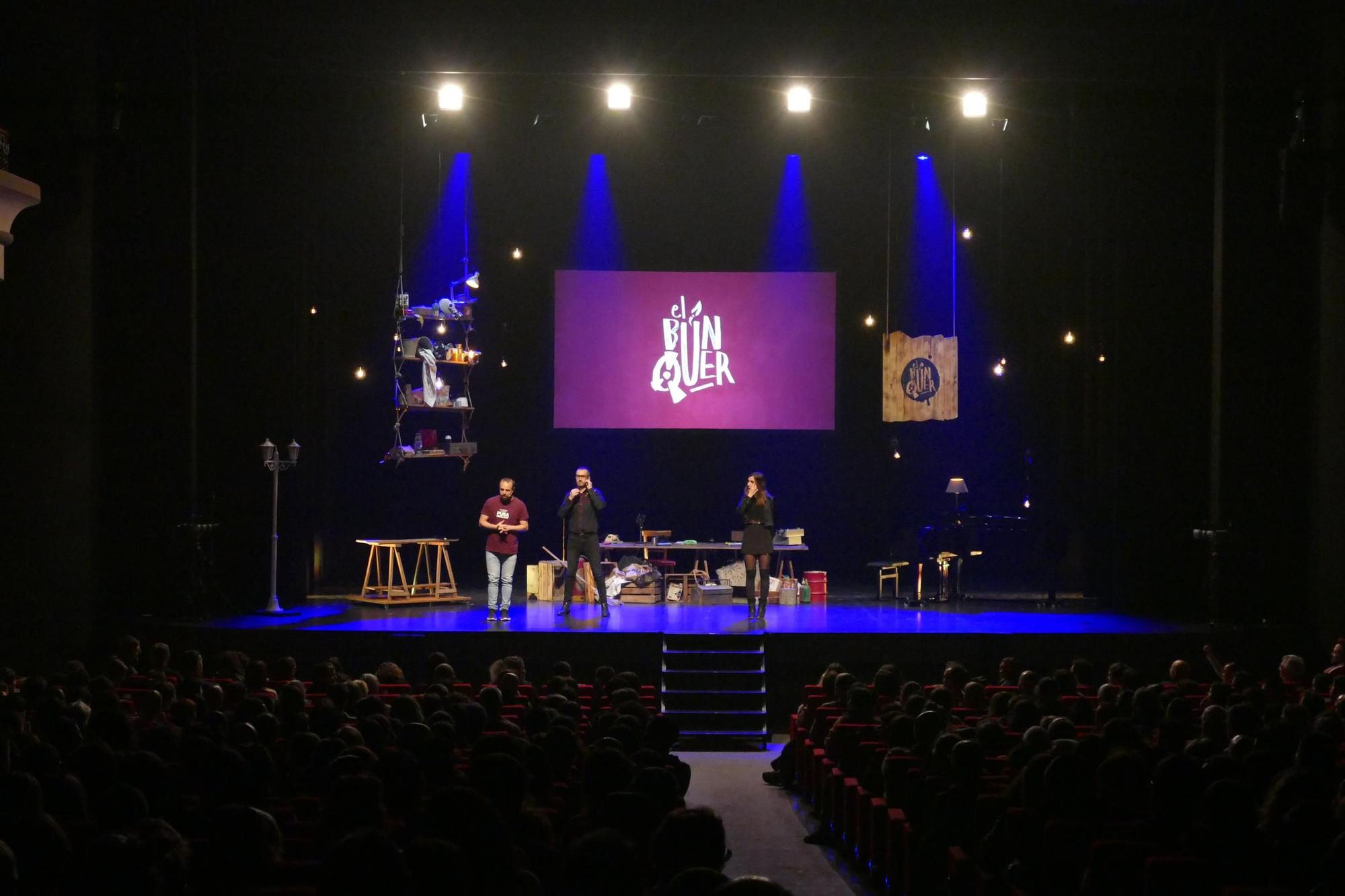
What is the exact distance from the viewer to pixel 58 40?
11500mm

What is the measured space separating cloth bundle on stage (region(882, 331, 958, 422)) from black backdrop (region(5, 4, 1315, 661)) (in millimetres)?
307

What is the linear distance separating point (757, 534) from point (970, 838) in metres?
6.95

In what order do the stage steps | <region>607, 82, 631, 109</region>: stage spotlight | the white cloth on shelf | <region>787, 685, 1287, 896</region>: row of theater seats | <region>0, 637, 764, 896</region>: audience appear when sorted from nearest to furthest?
<region>0, 637, 764, 896</region>: audience
<region>787, 685, 1287, 896</region>: row of theater seats
the stage steps
<region>607, 82, 631, 109</region>: stage spotlight
the white cloth on shelf

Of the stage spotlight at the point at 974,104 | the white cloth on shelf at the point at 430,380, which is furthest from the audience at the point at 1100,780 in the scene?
the white cloth on shelf at the point at 430,380

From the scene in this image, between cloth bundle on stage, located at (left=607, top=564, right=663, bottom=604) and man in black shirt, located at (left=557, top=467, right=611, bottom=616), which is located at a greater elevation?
man in black shirt, located at (left=557, top=467, right=611, bottom=616)

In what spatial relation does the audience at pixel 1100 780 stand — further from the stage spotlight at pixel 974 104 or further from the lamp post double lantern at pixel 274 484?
the stage spotlight at pixel 974 104

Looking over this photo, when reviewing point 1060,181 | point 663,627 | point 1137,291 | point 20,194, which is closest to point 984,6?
point 1137,291

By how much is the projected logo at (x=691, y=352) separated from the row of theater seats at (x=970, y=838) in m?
7.03

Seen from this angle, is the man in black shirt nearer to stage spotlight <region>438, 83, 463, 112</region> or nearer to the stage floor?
the stage floor

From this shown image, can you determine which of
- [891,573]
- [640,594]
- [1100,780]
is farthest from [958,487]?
[1100,780]

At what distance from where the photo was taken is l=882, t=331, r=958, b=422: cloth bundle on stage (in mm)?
15531

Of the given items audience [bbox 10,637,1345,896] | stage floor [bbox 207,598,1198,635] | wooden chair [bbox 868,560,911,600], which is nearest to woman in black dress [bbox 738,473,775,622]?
stage floor [bbox 207,598,1198,635]

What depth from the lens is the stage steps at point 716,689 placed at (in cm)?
1056

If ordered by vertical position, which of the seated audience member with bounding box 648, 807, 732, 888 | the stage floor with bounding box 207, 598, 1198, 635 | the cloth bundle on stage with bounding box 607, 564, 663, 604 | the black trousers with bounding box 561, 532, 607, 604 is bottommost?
the stage floor with bounding box 207, 598, 1198, 635
